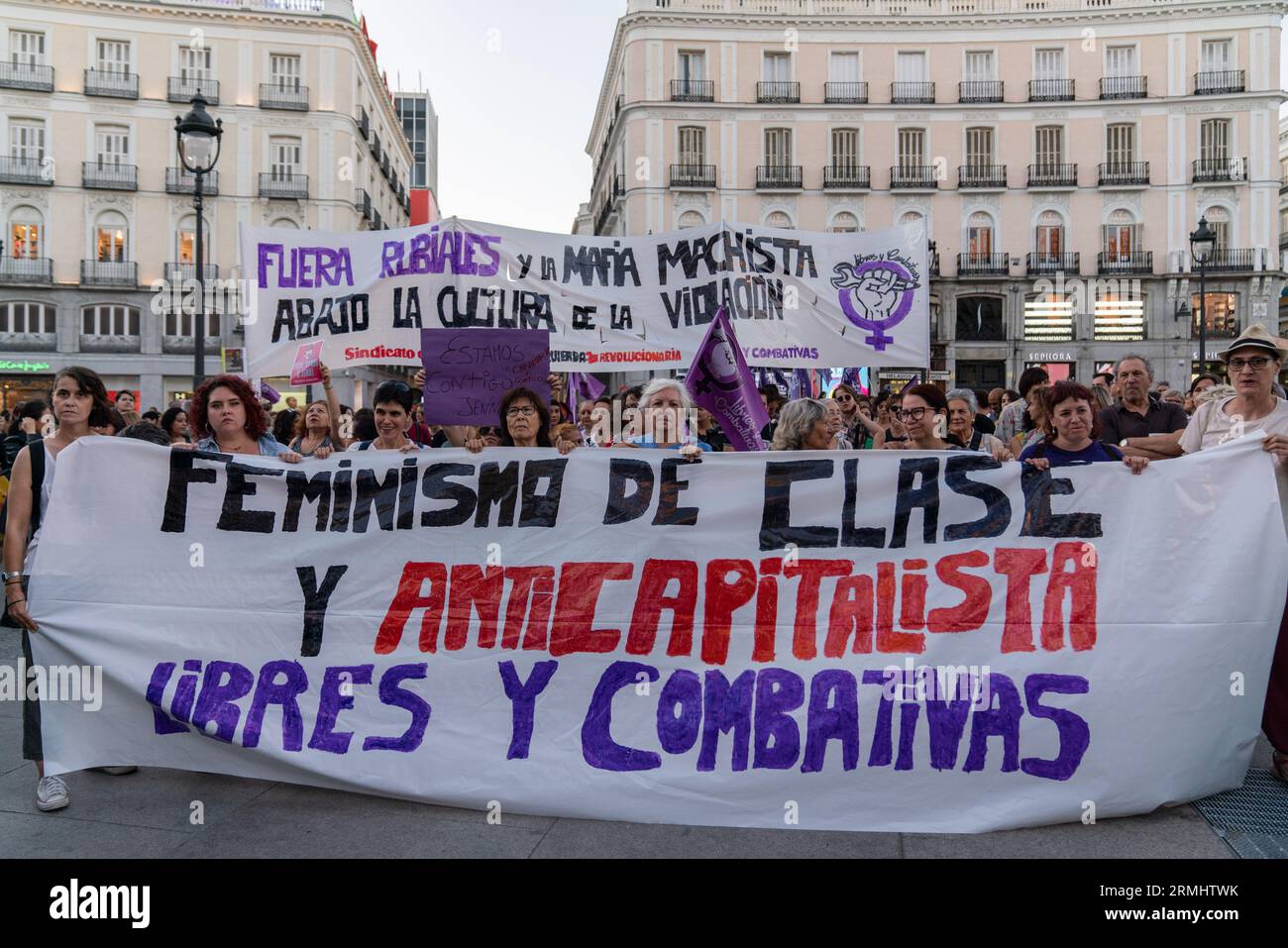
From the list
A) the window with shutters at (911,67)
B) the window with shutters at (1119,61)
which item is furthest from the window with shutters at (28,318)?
the window with shutters at (1119,61)

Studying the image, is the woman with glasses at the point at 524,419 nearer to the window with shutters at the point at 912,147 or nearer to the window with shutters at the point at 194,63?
the window with shutters at the point at 912,147

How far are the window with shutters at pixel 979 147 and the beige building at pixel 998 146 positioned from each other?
0.28ft

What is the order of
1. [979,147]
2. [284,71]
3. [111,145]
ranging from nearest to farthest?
[111,145] → [284,71] → [979,147]

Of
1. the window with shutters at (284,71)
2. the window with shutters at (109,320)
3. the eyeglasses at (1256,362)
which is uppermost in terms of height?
the window with shutters at (284,71)

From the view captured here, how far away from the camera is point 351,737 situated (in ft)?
12.0

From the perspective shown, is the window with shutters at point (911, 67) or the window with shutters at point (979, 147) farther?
the window with shutters at point (911, 67)

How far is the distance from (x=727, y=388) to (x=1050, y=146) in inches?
1468

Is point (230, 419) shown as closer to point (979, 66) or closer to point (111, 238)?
point (111, 238)

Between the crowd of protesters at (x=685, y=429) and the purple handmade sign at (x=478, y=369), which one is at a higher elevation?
the purple handmade sign at (x=478, y=369)

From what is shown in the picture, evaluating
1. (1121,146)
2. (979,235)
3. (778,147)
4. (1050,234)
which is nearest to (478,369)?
(778,147)

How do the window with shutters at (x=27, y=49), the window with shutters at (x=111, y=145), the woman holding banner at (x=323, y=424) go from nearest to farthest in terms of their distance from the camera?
the woman holding banner at (x=323, y=424)
the window with shutters at (x=27, y=49)
the window with shutters at (x=111, y=145)

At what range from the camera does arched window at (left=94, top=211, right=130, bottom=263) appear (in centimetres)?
3369

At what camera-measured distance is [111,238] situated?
3378 centimetres

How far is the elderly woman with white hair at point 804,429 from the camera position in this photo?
432cm
